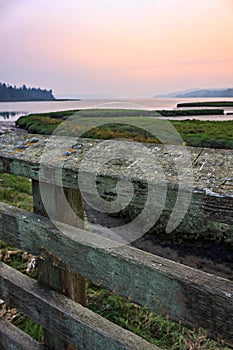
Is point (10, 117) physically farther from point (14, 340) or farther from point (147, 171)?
point (147, 171)

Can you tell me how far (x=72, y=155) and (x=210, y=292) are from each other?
2.47ft

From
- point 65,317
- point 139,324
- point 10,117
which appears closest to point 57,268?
point 65,317

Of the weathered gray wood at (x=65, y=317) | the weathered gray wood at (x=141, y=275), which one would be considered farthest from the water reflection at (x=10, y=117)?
the weathered gray wood at (x=141, y=275)

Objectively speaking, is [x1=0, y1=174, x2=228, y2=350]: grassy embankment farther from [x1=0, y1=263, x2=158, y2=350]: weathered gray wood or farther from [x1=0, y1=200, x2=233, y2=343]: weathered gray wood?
[x1=0, y1=200, x2=233, y2=343]: weathered gray wood

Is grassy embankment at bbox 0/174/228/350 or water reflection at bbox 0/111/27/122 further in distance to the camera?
water reflection at bbox 0/111/27/122

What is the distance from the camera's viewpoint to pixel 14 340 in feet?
6.31

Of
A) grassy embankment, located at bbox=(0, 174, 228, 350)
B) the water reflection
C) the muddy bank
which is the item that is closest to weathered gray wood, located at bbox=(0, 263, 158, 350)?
grassy embankment, located at bbox=(0, 174, 228, 350)

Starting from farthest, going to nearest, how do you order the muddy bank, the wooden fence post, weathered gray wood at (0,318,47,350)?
the muddy bank → weathered gray wood at (0,318,47,350) → the wooden fence post

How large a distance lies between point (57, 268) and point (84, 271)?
0.25 metres

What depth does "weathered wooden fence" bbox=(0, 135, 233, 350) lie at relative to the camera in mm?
1008

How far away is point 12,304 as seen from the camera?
1864 mm

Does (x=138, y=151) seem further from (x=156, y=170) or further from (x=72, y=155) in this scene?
(x=72, y=155)

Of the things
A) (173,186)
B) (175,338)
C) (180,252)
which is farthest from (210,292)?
(180,252)

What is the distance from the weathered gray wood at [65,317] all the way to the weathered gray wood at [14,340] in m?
0.23
